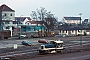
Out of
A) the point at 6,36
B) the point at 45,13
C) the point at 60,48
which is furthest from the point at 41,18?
the point at 60,48

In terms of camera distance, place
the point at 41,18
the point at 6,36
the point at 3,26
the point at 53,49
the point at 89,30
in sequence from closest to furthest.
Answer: the point at 53,49 → the point at 6,36 → the point at 3,26 → the point at 41,18 → the point at 89,30

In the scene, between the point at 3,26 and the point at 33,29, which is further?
the point at 33,29

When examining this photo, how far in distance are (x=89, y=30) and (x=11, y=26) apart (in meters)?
49.5

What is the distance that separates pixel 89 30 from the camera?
5842 inches

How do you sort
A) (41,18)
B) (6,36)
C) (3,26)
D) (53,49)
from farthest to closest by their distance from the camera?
(41,18) → (3,26) → (6,36) → (53,49)

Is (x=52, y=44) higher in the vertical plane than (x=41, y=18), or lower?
lower

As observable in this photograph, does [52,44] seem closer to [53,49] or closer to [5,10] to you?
[53,49]

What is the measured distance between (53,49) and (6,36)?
5047 cm

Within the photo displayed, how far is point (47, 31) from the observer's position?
118625 mm

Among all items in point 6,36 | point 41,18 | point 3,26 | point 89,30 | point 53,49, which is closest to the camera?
point 53,49

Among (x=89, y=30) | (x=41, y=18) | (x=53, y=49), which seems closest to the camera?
(x=53, y=49)

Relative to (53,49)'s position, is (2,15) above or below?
above

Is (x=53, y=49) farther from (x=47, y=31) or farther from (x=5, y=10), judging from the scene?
(x=5, y=10)

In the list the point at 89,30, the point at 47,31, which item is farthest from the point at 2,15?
the point at 89,30
